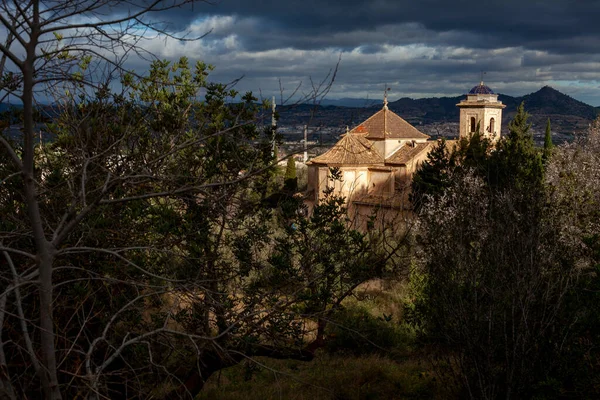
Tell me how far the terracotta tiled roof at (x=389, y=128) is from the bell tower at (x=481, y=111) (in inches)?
316

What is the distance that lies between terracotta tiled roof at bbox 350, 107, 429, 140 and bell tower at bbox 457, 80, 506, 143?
26.3 feet

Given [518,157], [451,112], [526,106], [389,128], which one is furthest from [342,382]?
[526,106]

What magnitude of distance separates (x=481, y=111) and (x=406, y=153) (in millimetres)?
14160

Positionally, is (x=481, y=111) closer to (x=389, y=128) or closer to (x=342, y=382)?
(x=389, y=128)

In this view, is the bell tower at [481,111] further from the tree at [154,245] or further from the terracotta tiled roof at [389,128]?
the tree at [154,245]

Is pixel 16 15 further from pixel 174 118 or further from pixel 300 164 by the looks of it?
pixel 300 164

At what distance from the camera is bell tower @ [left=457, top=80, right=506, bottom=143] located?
45.4m

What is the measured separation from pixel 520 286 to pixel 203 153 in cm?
462

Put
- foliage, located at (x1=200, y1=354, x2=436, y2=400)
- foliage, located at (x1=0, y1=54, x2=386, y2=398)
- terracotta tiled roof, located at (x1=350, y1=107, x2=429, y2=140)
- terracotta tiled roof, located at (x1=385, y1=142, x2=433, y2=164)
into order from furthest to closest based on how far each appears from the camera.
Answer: terracotta tiled roof, located at (x1=350, y1=107, x2=429, y2=140) → terracotta tiled roof, located at (x1=385, y1=142, x2=433, y2=164) → foliage, located at (x1=200, y1=354, x2=436, y2=400) → foliage, located at (x1=0, y1=54, x2=386, y2=398)

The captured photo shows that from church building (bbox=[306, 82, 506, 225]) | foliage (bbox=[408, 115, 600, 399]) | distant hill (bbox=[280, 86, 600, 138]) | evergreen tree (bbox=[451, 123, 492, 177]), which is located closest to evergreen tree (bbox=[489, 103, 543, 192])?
evergreen tree (bbox=[451, 123, 492, 177])

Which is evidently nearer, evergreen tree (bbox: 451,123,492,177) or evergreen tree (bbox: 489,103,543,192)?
evergreen tree (bbox: 489,103,543,192)

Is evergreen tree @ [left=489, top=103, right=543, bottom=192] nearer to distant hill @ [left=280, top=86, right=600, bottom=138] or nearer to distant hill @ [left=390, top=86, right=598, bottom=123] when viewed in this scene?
distant hill @ [left=280, top=86, right=600, bottom=138]

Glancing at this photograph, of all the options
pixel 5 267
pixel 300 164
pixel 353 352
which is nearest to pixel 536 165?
pixel 353 352

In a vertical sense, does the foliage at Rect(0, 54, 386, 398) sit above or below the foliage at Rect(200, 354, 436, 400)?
above
